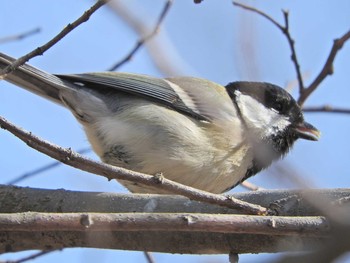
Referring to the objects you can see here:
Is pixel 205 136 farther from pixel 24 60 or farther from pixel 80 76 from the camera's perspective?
pixel 24 60

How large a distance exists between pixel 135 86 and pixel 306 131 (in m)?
1.23

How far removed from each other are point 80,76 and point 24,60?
125cm

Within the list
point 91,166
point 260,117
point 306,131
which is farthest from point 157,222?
point 306,131

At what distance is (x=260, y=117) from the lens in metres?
3.79

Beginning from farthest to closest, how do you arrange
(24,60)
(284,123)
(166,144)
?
(284,123) → (166,144) → (24,60)

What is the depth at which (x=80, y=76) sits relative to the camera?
3.42 meters

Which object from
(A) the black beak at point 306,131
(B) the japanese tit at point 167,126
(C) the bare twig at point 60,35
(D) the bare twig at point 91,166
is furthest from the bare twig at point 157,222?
(A) the black beak at point 306,131

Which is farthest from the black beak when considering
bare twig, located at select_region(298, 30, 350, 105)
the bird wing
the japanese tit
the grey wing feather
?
the grey wing feather

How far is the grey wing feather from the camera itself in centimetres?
342

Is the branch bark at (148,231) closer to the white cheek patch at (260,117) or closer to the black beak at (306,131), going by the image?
the white cheek patch at (260,117)

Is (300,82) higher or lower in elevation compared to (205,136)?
higher

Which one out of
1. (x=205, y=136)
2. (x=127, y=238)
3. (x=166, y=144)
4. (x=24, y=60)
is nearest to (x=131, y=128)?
(x=166, y=144)

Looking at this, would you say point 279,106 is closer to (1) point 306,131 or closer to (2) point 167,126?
(1) point 306,131

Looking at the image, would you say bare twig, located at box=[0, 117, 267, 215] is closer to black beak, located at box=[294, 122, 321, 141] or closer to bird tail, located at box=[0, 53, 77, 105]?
bird tail, located at box=[0, 53, 77, 105]
